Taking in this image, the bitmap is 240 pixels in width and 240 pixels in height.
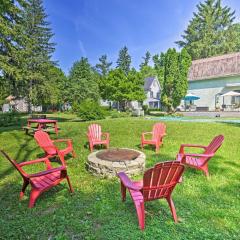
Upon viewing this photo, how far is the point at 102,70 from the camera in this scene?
66.2m

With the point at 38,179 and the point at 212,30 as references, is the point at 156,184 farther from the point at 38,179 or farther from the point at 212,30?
the point at 212,30

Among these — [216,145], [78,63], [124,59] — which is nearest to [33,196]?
[216,145]

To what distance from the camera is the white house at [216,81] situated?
23.1 m

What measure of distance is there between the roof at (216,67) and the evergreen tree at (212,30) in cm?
1182

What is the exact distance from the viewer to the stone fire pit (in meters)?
4.59

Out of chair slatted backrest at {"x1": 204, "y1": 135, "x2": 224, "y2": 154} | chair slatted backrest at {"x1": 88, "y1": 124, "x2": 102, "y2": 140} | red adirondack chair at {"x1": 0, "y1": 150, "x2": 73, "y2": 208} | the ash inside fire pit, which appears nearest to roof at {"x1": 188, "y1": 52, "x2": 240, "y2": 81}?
chair slatted backrest at {"x1": 88, "y1": 124, "x2": 102, "y2": 140}

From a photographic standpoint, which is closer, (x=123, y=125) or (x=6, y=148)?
(x=6, y=148)

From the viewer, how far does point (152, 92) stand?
3844 centimetres

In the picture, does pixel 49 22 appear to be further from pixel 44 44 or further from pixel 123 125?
pixel 123 125

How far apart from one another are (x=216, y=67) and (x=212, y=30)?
17823 millimetres

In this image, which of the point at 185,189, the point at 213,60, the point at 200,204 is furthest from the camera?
the point at 213,60

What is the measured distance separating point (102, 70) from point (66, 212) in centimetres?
6557

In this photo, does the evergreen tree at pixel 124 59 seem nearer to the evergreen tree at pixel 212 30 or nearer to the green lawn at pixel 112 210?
the evergreen tree at pixel 212 30

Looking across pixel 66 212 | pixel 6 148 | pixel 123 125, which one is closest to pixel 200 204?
pixel 66 212
